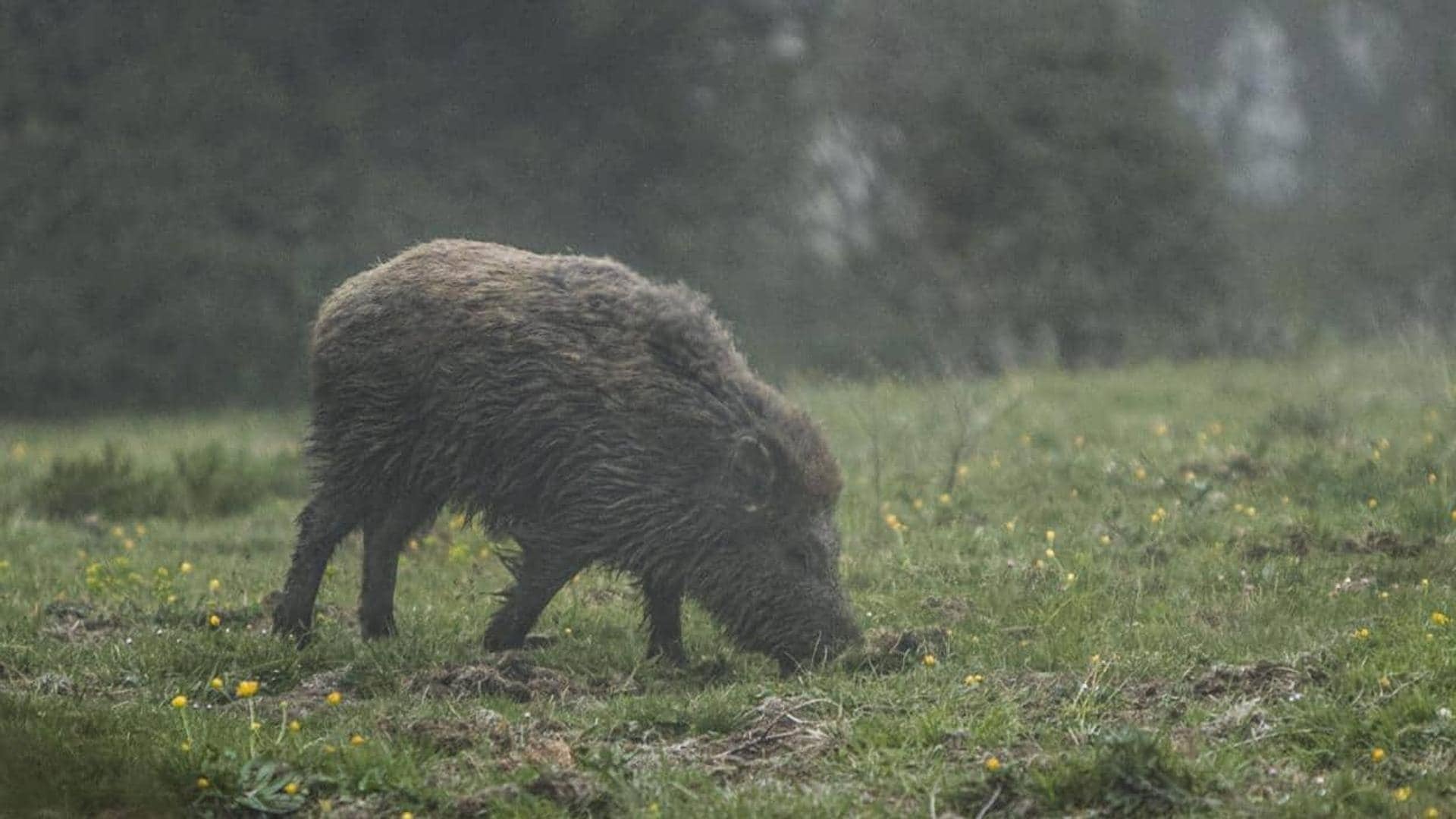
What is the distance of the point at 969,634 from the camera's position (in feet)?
26.2

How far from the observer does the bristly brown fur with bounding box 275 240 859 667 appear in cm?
802

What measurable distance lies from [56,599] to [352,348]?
2.21m

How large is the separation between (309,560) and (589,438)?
5.52 ft

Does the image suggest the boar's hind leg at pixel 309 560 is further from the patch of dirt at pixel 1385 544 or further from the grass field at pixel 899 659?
the patch of dirt at pixel 1385 544

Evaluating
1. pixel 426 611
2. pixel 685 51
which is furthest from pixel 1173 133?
pixel 426 611

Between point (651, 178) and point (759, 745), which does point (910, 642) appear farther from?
point (651, 178)

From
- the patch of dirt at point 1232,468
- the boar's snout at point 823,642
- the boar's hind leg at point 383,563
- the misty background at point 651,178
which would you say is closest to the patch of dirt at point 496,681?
the boar's snout at point 823,642

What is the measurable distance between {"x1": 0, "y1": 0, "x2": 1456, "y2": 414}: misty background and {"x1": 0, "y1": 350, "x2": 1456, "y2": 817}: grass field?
7.87 meters

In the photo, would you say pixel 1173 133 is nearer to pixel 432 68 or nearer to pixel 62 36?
pixel 432 68

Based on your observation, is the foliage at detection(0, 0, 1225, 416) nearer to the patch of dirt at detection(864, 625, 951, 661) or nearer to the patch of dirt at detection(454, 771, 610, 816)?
the patch of dirt at detection(864, 625, 951, 661)

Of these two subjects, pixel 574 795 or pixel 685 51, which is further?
pixel 685 51

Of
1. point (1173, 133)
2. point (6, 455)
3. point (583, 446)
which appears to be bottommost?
point (6, 455)

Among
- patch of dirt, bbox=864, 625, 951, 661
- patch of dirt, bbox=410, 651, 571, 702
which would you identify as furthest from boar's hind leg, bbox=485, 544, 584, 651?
patch of dirt, bbox=864, 625, 951, 661

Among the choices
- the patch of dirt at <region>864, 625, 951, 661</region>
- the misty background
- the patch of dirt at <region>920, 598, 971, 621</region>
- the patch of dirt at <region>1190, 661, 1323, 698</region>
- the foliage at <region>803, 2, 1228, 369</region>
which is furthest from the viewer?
the foliage at <region>803, 2, 1228, 369</region>
